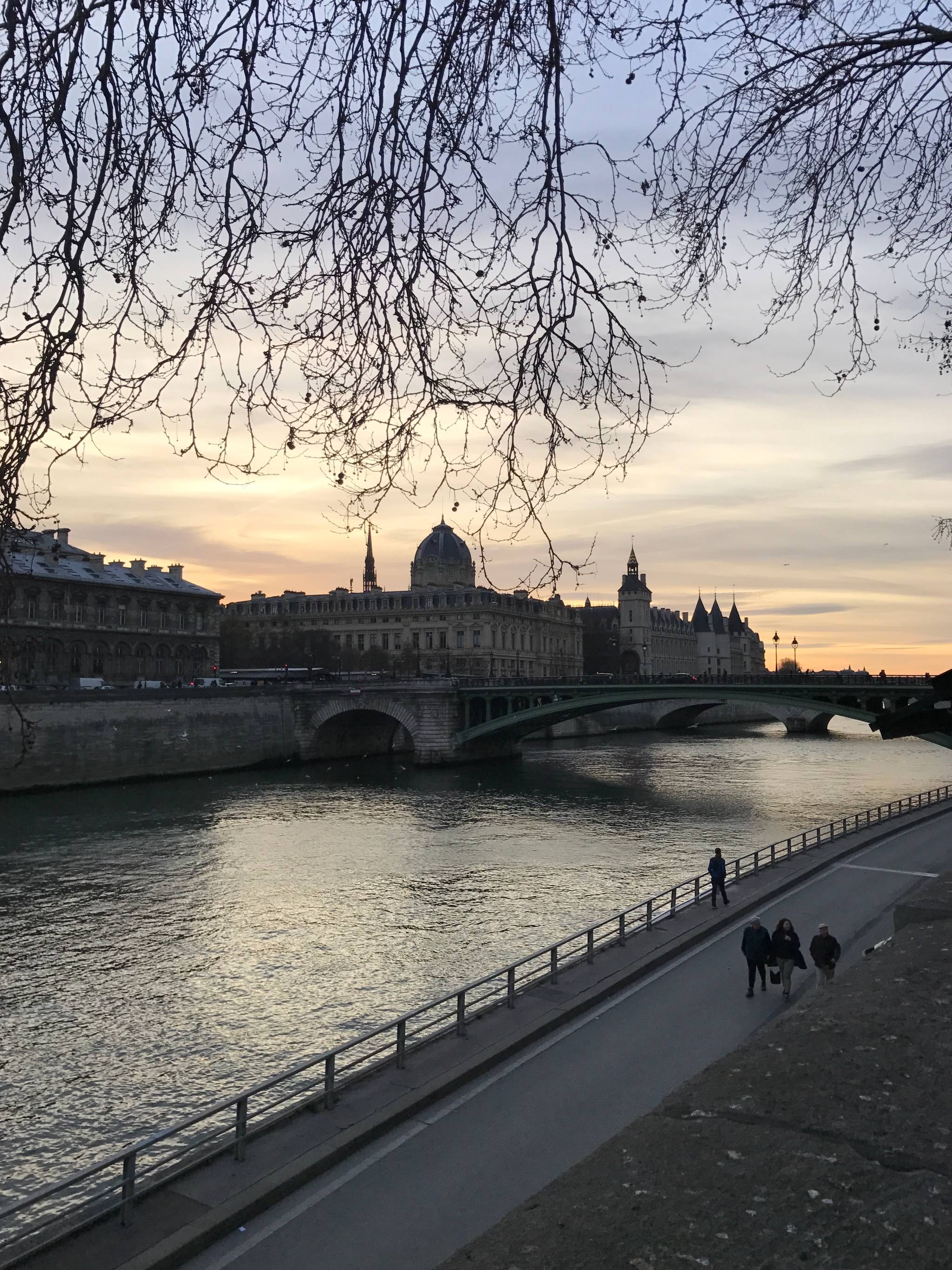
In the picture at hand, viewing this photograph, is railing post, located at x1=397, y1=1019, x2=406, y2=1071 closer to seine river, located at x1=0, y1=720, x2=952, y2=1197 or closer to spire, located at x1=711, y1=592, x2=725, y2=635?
seine river, located at x1=0, y1=720, x2=952, y2=1197

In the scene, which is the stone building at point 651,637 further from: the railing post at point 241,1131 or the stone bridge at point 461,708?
the railing post at point 241,1131

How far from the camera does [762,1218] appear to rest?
4480mm

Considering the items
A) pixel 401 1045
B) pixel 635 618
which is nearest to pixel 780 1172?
pixel 401 1045

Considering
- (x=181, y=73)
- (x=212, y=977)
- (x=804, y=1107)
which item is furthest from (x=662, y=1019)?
(x=181, y=73)

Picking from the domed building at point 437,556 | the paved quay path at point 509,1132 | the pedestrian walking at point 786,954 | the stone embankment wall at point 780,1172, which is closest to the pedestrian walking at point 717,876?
the paved quay path at point 509,1132

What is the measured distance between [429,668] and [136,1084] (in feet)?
306

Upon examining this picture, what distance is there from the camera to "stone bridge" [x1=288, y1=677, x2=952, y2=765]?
184 feet

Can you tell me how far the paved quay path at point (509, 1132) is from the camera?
7754 millimetres

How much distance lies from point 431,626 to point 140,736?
58.5m

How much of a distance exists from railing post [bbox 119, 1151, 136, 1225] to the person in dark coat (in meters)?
8.64

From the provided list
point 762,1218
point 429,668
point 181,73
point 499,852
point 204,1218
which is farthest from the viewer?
point 429,668

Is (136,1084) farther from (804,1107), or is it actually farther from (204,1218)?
(804,1107)

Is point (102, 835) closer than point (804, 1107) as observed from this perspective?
No

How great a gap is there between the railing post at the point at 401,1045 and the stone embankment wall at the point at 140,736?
36330mm
